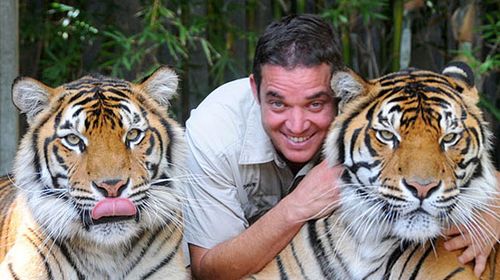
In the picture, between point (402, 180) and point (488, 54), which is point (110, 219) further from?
point (488, 54)

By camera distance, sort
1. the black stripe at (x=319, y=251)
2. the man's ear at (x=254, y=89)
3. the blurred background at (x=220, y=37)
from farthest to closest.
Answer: the blurred background at (x=220, y=37), the man's ear at (x=254, y=89), the black stripe at (x=319, y=251)

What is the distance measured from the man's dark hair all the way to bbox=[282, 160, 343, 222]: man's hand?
360mm

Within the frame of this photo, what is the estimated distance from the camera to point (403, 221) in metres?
2.90

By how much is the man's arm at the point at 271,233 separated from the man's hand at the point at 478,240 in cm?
39

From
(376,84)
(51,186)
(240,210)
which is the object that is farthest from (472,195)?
(51,186)

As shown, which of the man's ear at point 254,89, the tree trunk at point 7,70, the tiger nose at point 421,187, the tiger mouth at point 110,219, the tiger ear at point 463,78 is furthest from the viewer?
the tree trunk at point 7,70

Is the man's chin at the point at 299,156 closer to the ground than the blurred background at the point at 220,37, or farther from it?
closer to the ground

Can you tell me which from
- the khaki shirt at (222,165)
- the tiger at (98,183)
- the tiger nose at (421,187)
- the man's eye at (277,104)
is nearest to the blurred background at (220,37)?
the khaki shirt at (222,165)

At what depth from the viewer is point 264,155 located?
3.57 meters

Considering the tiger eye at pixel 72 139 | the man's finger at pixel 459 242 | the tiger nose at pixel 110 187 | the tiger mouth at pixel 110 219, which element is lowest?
the man's finger at pixel 459 242

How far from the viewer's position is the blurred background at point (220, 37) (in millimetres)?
4973

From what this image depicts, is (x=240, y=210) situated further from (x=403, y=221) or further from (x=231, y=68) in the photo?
(x=231, y=68)

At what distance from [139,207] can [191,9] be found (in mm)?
2559

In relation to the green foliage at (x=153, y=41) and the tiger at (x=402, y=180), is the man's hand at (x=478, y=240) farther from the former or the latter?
the green foliage at (x=153, y=41)
